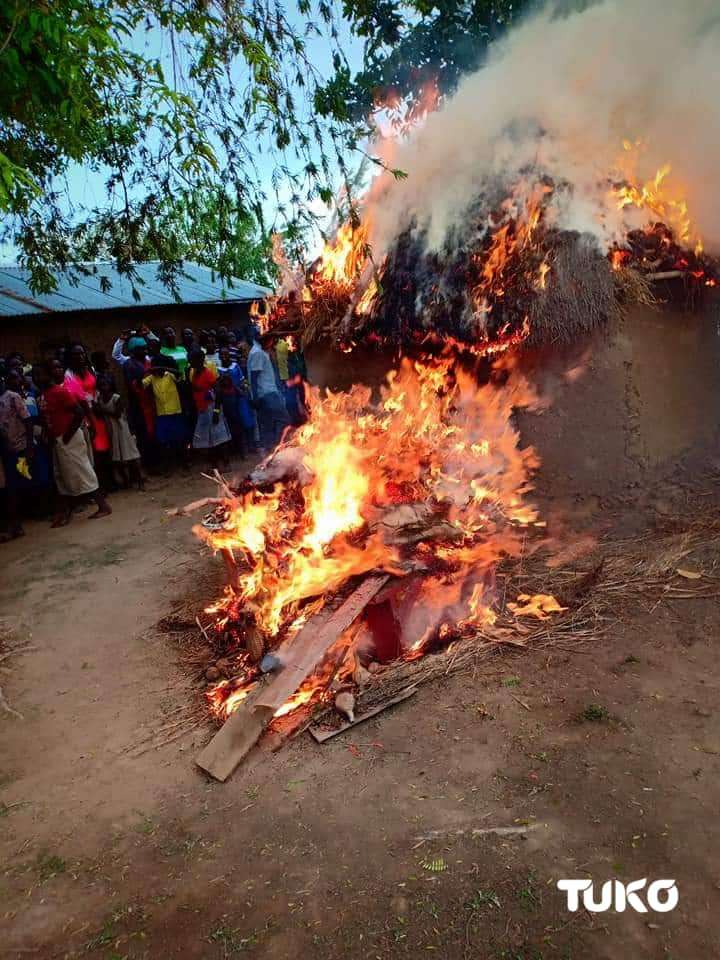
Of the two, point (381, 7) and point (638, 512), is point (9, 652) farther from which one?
point (381, 7)

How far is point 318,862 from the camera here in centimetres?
312

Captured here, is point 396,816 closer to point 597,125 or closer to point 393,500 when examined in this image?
point 393,500

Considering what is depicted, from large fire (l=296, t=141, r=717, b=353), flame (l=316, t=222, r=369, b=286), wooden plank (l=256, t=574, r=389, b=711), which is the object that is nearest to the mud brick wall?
large fire (l=296, t=141, r=717, b=353)

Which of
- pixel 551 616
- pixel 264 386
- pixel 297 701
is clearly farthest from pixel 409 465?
pixel 264 386

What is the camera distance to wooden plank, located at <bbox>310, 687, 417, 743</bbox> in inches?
158

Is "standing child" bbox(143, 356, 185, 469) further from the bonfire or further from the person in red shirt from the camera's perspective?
the bonfire

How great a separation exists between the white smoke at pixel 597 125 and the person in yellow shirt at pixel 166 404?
15.8 feet

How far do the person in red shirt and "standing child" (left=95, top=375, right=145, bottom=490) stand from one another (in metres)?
0.78

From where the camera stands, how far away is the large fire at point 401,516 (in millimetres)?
4938

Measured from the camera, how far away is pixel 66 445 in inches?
338

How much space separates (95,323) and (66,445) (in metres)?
6.18

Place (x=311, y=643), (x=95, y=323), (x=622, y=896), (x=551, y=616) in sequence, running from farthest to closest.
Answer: (x=95, y=323)
(x=551, y=616)
(x=311, y=643)
(x=622, y=896)

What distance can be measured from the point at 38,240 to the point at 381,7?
5.86m

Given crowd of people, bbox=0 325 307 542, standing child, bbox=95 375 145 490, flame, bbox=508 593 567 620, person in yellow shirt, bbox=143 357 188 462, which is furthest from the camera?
person in yellow shirt, bbox=143 357 188 462
